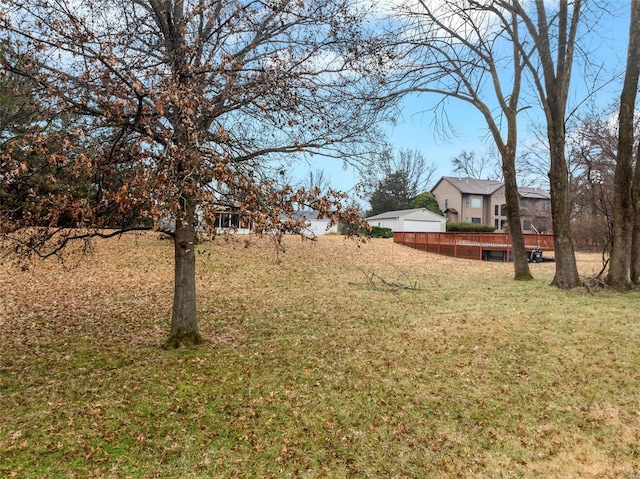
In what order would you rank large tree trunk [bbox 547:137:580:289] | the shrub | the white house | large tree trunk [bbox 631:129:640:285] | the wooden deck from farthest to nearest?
1. the shrub
2. the white house
3. the wooden deck
4. large tree trunk [bbox 547:137:580:289]
5. large tree trunk [bbox 631:129:640:285]

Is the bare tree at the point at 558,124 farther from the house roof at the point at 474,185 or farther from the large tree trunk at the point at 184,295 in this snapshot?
the house roof at the point at 474,185

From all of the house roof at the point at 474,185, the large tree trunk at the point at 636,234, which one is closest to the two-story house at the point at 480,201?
the house roof at the point at 474,185

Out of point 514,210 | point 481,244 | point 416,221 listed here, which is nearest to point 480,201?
point 416,221

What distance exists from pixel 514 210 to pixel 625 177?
299 cm

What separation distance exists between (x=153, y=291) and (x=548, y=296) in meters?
9.54

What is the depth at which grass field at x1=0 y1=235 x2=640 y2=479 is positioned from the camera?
3.56 meters

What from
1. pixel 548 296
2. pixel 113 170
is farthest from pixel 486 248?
pixel 113 170

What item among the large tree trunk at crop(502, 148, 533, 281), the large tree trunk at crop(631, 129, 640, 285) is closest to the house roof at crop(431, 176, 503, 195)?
the large tree trunk at crop(502, 148, 533, 281)

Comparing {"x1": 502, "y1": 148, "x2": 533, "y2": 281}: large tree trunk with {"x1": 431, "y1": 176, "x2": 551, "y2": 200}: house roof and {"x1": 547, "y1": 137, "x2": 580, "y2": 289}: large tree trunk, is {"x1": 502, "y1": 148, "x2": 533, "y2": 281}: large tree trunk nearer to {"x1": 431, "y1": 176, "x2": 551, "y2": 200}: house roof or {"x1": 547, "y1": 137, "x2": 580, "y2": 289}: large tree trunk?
{"x1": 547, "y1": 137, "x2": 580, "y2": 289}: large tree trunk

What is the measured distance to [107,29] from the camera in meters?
5.26

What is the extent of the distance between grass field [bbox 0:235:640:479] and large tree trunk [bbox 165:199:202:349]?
0.30 m

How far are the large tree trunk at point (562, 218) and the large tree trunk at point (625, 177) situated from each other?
0.87m

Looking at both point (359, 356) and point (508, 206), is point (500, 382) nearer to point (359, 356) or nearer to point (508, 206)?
point (359, 356)

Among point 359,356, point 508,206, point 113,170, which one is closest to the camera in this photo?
point 113,170
